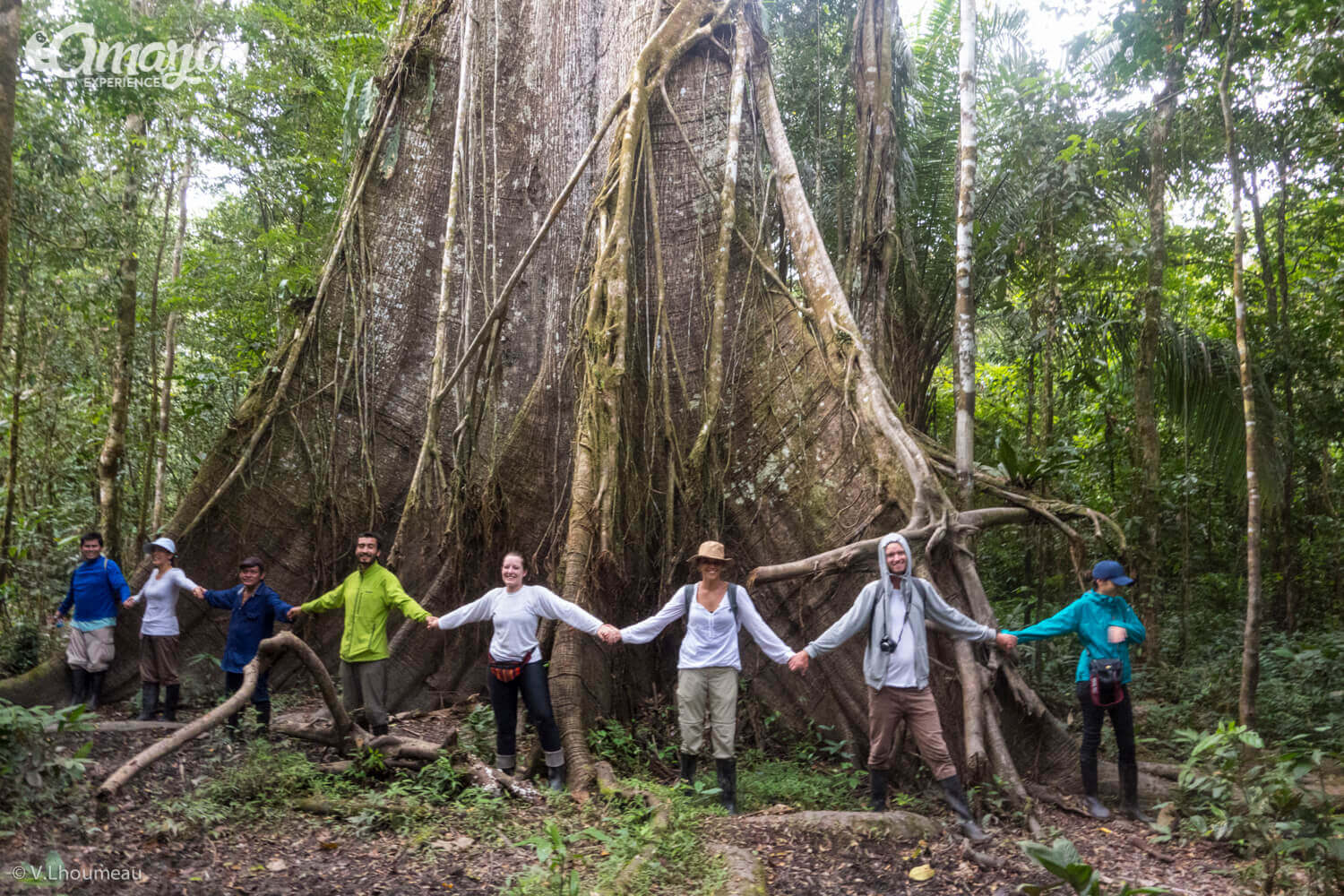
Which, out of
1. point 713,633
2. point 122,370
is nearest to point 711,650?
point 713,633

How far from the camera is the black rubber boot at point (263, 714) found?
5.45 m

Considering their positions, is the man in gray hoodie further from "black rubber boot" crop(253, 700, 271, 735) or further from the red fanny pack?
"black rubber boot" crop(253, 700, 271, 735)

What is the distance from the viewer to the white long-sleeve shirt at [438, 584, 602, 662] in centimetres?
513

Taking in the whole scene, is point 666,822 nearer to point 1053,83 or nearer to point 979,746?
point 979,746

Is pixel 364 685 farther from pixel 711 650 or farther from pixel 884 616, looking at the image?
pixel 884 616

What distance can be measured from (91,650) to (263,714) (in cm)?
149

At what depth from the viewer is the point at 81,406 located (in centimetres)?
1183

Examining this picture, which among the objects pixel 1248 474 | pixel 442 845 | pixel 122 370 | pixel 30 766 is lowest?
pixel 442 845

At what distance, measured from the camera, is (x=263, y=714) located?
5.64 m

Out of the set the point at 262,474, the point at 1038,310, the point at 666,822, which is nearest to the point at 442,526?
the point at 262,474

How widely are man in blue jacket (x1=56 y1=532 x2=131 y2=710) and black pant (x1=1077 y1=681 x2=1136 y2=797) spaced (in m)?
6.13

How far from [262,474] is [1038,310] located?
24.3ft

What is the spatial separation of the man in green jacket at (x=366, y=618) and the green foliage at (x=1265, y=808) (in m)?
4.44

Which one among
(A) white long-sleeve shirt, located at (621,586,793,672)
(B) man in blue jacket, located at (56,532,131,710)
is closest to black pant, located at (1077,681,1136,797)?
(A) white long-sleeve shirt, located at (621,586,793,672)
